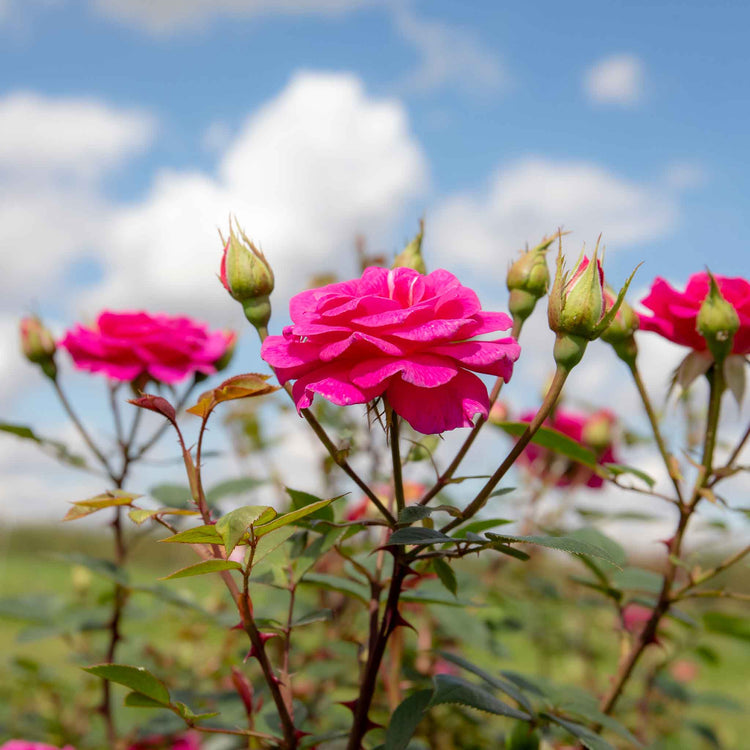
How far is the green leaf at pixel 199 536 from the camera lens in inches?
19.5

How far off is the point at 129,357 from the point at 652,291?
29.7 inches

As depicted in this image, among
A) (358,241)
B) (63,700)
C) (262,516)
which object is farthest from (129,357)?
(63,700)

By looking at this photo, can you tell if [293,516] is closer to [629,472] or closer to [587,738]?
[587,738]

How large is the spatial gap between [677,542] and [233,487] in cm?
75

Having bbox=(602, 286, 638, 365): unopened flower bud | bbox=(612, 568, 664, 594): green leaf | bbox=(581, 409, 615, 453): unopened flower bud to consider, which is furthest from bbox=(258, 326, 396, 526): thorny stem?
bbox=(581, 409, 615, 453): unopened flower bud

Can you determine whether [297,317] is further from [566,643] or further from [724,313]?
[566,643]

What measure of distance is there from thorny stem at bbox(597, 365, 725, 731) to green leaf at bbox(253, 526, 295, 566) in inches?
18.7

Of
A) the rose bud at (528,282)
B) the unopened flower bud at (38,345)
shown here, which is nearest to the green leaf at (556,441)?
the rose bud at (528,282)

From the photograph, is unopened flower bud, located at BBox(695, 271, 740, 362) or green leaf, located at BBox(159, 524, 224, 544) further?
unopened flower bud, located at BBox(695, 271, 740, 362)

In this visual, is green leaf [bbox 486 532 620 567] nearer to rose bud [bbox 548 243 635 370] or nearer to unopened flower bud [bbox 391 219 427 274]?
rose bud [bbox 548 243 635 370]

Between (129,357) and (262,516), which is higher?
(129,357)

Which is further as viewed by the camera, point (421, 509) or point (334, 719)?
point (334, 719)

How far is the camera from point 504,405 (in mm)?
1483

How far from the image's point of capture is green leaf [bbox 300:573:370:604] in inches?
31.3
